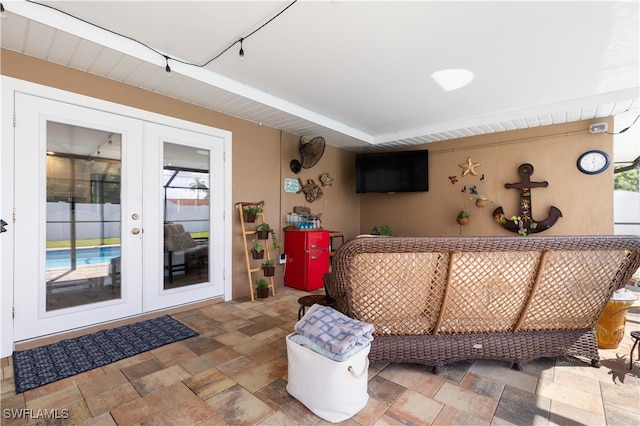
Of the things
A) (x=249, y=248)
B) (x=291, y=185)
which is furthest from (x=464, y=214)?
(x=249, y=248)

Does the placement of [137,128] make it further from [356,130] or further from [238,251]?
[356,130]

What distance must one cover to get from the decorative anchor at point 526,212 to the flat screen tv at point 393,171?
1313 mm

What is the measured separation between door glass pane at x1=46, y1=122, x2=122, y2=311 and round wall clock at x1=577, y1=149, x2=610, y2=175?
5.57 m

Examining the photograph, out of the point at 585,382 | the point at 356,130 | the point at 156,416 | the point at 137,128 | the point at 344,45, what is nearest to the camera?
the point at 156,416

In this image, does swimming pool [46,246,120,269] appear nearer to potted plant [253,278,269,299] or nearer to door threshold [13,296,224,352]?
door threshold [13,296,224,352]

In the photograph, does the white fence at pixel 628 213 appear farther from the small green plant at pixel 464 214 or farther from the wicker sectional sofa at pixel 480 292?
the wicker sectional sofa at pixel 480 292

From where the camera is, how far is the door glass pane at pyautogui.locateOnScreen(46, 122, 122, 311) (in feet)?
8.46

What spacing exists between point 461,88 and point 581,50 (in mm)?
1002

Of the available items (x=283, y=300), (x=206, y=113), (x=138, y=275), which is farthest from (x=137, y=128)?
(x=283, y=300)

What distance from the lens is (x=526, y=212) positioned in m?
4.20

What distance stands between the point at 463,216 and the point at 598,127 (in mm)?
1946

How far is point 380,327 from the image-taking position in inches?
79.7

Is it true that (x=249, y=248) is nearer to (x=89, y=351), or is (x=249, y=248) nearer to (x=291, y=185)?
(x=291, y=185)

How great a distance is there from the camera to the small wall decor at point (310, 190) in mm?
4891
